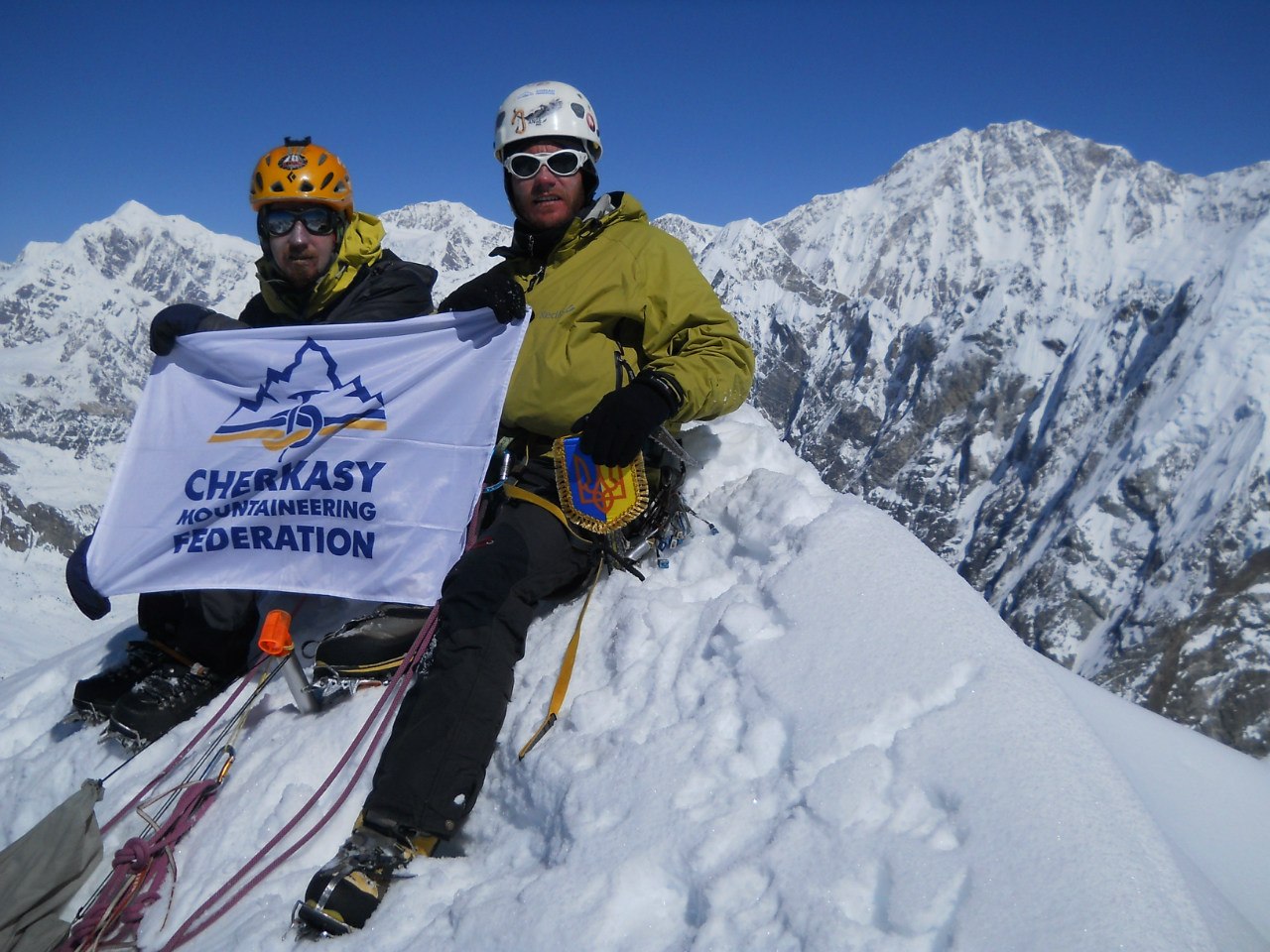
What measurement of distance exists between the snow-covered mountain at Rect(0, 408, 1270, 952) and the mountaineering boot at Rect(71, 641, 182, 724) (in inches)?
26.7

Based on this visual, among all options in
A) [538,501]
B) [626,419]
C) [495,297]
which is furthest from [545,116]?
[538,501]

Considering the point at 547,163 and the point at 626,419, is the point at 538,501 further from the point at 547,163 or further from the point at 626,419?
the point at 547,163

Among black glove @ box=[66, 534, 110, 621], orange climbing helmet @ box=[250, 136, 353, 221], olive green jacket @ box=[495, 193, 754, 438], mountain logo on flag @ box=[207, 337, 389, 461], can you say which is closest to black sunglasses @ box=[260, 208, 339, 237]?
orange climbing helmet @ box=[250, 136, 353, 221]

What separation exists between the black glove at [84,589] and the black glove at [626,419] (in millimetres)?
3480

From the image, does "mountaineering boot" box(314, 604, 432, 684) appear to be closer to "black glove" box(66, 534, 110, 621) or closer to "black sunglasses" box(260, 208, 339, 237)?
"black glove" box(66, 534, 110, 621)

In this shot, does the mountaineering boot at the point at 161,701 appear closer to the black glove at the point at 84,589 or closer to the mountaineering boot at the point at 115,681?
the mountaineering boot at the point at 115,681

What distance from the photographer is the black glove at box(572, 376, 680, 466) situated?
14.2 feet

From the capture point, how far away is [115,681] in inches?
216

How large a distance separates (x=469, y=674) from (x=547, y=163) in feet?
11.5

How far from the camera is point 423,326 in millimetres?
5242

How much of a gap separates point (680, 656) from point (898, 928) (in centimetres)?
164

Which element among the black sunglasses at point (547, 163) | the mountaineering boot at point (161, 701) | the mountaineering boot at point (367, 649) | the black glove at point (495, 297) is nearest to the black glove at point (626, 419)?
the black glove at point (495, 297)

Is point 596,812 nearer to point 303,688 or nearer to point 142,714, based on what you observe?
point 303,688

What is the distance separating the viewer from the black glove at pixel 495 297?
501 cm
